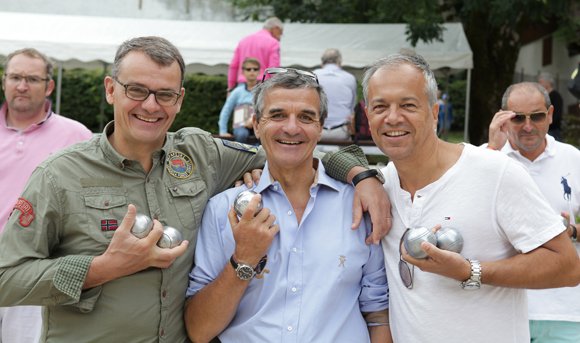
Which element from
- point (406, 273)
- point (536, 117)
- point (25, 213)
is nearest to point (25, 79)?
point (25, 213)

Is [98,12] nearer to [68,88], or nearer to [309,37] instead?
[68,88]

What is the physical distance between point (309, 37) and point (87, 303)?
1194 centimetres

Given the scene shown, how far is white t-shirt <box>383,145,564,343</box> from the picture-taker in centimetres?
257

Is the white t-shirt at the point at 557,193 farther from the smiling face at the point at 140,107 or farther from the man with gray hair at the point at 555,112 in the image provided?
the man with gray hair at the point at 555,112

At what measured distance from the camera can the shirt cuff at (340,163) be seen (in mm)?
3195

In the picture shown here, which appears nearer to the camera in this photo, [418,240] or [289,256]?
[418,240]

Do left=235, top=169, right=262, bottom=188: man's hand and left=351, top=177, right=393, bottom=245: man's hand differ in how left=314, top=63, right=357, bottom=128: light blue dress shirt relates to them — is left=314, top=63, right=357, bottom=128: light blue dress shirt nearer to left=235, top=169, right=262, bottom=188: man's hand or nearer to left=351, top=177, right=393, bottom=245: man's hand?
left=235, top=169, right=262, bottom=188: man's hand

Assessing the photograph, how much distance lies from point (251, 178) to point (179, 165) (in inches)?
18.7

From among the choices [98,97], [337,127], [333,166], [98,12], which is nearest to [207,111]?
[98,97]

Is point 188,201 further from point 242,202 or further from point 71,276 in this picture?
point 71,276

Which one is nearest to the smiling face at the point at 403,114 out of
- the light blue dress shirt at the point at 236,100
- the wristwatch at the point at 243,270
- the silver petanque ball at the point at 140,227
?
the wristwatch at the point at 243,270

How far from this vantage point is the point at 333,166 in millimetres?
3240

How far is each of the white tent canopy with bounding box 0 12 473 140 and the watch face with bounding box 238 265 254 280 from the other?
30.2ft

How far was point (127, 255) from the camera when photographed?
2.48m
